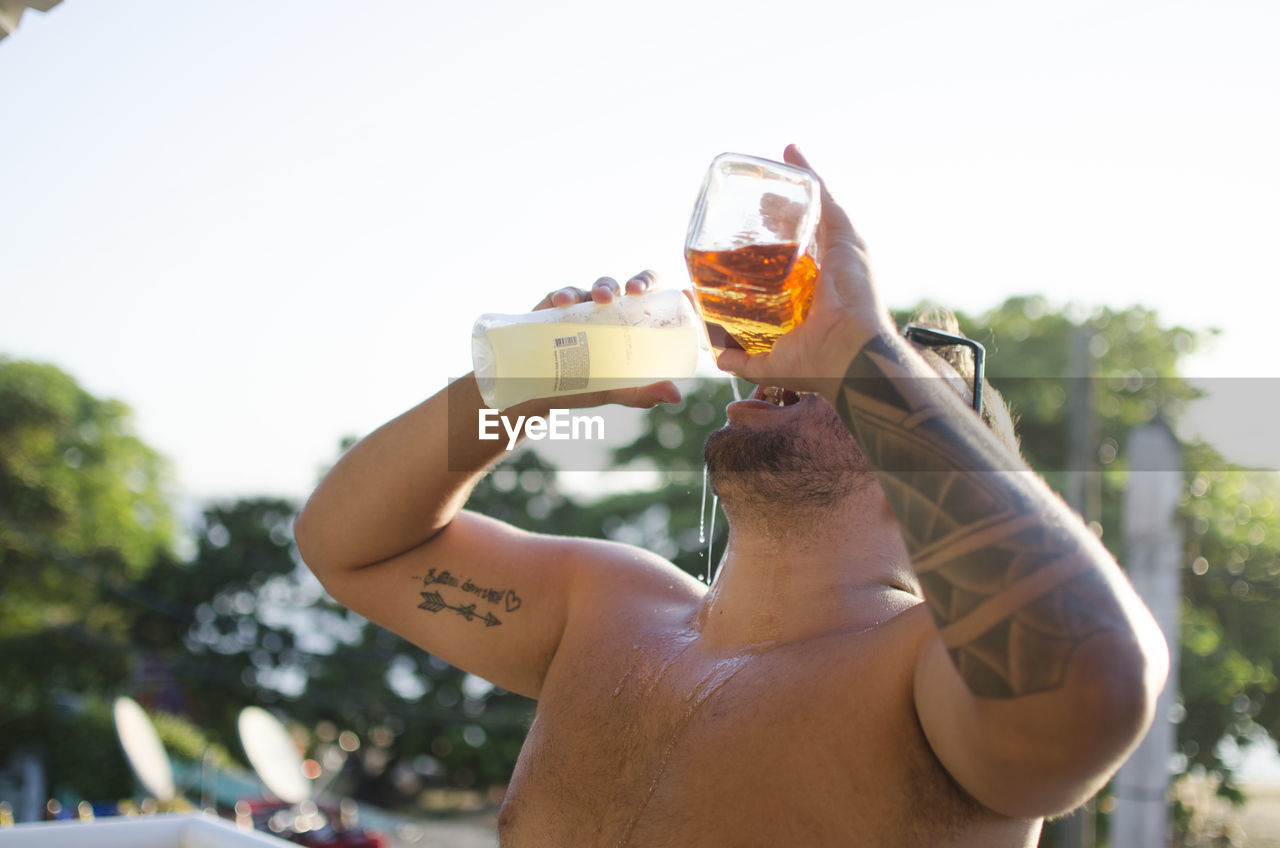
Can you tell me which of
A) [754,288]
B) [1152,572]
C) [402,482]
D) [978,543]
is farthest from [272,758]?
[978,543]

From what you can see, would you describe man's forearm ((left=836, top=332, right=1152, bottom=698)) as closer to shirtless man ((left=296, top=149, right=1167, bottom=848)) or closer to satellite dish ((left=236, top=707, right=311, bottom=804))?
shirtless man ((left=296, top=149, right=1167, bottom=848))

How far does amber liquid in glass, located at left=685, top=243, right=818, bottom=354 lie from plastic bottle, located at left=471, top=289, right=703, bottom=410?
16cm

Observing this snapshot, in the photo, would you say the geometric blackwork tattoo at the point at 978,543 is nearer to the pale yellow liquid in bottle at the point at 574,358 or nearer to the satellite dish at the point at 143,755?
the pale yellow liquid in bottle at the point at 574,358

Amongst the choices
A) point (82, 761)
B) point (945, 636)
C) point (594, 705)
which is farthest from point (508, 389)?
point (82, 761)

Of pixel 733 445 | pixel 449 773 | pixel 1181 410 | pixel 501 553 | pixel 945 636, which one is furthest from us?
pixel 449 773

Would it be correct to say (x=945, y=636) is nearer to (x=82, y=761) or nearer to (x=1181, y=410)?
(x=82, y=761)

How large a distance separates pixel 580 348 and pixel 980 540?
2.70ft

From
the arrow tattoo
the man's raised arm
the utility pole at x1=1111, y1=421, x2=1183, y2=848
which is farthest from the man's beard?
the utility pole at x1=1111, y1=421, x2=1183, y2=848

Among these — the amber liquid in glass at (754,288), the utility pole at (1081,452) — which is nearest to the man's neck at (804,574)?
the amber liquid in glass at (754,288)

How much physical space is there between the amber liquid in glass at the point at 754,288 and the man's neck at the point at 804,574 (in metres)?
0.28

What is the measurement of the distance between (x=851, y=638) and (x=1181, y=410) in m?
15.9

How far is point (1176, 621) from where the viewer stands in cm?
643

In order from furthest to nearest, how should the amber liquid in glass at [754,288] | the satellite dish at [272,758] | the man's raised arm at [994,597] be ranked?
1. the satellite dish at [272,758]
2. the amber liquid in glass at [754,288]
3. the man's raised arm at [994,597]

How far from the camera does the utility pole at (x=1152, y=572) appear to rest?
19.8 feet
